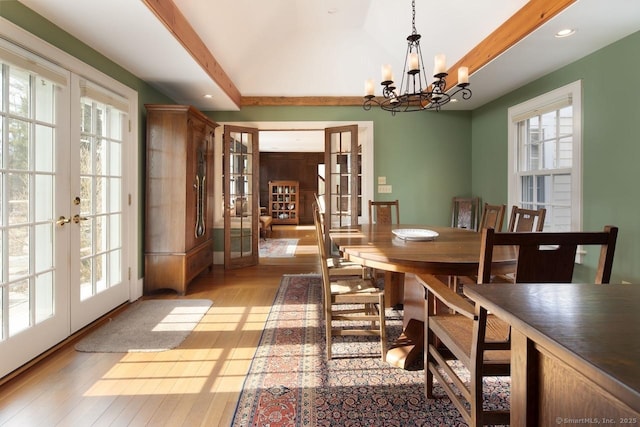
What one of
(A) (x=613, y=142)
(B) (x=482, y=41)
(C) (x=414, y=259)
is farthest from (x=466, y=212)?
(C) (x=414, y=259)

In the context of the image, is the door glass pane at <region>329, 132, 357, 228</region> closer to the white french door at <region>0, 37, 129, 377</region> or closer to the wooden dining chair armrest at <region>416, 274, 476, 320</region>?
the white french door at <region>0, 37, 129, 377</region>

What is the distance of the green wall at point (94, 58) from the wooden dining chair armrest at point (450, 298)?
9.10 feet

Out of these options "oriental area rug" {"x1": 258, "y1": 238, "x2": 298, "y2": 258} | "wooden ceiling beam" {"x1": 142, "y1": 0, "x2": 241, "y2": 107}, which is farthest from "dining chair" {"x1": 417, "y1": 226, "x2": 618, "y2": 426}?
"oriental area rug" {"x1": 258, "y1": 238, "x2": 298, "y2": 258}

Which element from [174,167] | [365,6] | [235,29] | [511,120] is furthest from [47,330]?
[511,120]

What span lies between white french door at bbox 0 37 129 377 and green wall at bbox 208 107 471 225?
7.65 feet

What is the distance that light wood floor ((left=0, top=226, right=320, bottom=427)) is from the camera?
1627mm

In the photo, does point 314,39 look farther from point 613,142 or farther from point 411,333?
point 411,333

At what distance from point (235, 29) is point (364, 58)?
1709 mm

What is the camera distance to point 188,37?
2781 millimetres

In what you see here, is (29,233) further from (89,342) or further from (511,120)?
(511,120)

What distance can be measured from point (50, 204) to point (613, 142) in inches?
168

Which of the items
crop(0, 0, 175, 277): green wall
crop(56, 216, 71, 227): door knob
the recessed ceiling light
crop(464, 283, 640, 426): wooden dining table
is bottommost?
crop(464, 283, 640, 426): wooden dining table

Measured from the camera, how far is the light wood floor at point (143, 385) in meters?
1.63

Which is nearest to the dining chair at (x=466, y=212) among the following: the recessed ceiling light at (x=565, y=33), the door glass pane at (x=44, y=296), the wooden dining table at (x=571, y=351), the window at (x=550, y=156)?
the window at (x=550, y=156)
